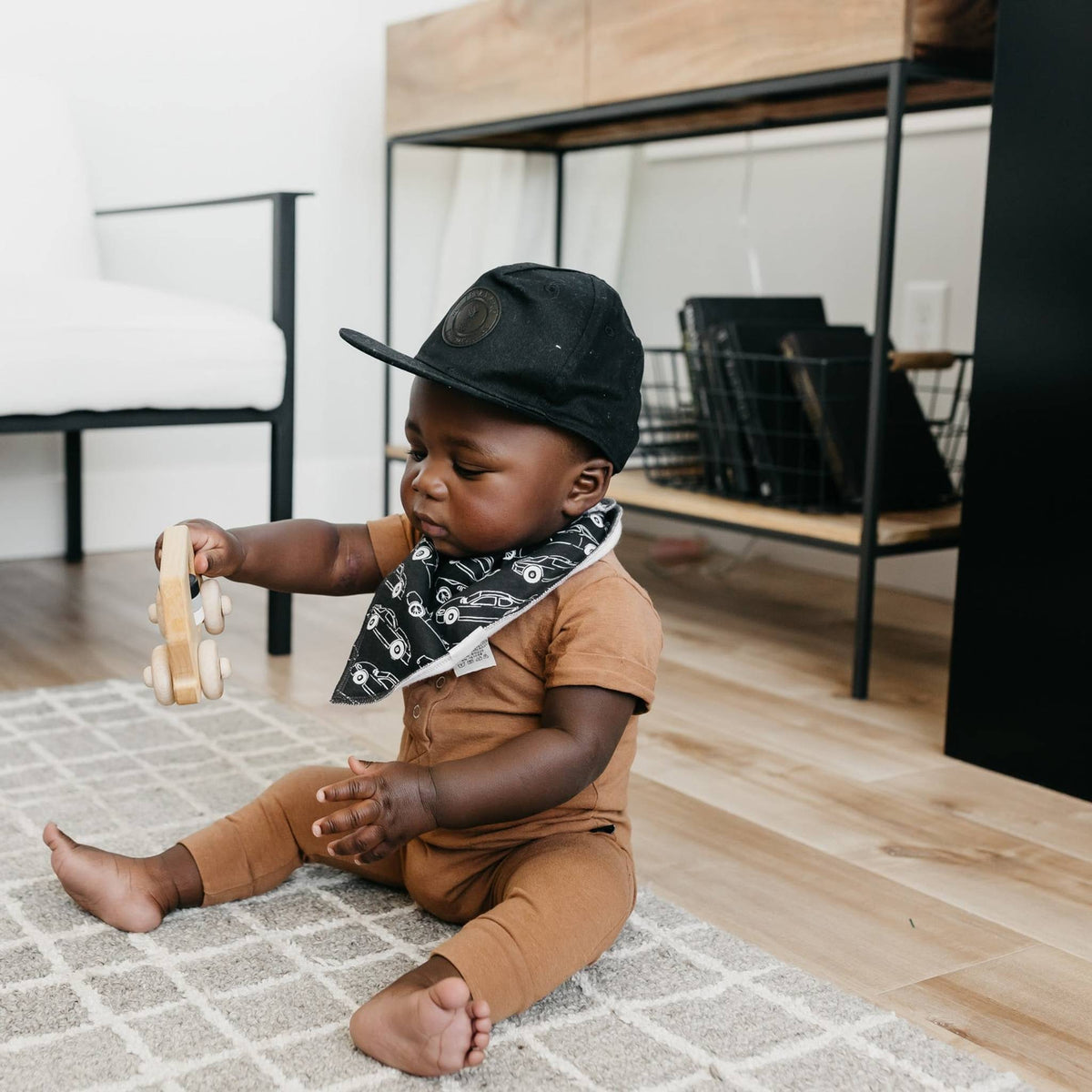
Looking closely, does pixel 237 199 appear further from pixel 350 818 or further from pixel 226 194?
pixel 350 818

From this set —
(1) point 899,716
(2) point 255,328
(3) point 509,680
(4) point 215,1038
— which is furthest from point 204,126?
(4) point 215,1038

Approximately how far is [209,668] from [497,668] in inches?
7.0

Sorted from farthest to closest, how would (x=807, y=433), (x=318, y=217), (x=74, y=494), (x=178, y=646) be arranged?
(x=318, y=217)
(x=74, y=494)
(x=807, y=433)
(x=178, y=646)

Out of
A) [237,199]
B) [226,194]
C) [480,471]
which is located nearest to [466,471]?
[480,471]

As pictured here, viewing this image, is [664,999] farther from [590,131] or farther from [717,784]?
[590,131]

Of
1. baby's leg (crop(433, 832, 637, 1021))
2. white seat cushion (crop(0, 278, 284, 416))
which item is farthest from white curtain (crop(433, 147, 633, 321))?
baby's leg (crop(433, 832, 637, 1021))

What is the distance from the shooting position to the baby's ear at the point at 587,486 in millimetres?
860

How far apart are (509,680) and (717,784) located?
1.31 ft

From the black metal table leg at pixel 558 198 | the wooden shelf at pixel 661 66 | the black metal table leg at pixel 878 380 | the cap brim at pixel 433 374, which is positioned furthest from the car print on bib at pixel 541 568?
the black metal table leg at pixel 558 198

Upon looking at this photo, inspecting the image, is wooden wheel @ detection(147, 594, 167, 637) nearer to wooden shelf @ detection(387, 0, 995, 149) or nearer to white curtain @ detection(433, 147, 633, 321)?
wooden shelf @ detection(387, 0, 995, 149)

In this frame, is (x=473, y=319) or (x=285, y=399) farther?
(x=285, y=399)

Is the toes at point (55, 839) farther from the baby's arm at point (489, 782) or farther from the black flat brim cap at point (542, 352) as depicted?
the black flat brim cap at point (542, 352)

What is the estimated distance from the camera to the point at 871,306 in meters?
2.06

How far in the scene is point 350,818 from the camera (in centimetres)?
70
